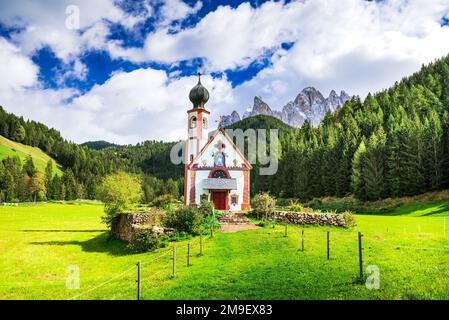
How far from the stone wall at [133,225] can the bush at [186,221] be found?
1.06m

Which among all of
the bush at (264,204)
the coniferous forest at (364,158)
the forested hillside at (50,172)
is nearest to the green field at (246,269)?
the bush at (264,204)

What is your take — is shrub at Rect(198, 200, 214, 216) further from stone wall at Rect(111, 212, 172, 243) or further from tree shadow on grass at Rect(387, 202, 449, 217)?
tree shadow on grass at Rect(387, 202, 449, 217)

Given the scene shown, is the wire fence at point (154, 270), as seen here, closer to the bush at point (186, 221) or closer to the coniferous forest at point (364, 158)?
the bush at point (186, 221)

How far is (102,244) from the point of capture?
32.2m

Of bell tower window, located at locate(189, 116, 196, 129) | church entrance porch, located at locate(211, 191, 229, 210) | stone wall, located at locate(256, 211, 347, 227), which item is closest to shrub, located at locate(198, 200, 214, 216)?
stone wall, located at locate(256, 211, 347, 227)

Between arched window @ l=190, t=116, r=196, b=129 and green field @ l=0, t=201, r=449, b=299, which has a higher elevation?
arched window @ l=190, t=116, r=196, b=129

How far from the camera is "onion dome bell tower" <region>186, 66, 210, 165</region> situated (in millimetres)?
49656

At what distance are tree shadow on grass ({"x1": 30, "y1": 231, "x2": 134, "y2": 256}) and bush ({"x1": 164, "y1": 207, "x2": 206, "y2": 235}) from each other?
13.6 feet

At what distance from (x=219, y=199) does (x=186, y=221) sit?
16.5 m

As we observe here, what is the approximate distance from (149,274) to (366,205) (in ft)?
175

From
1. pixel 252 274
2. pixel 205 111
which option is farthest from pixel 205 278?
pixel 205 111

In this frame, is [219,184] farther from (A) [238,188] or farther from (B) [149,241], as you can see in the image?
(B) [149,241]

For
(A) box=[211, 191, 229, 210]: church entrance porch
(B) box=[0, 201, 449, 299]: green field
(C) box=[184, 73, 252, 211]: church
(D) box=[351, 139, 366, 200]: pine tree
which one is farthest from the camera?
(D) box=[351, 139, 366, 200]: pine tree

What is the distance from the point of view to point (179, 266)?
61.0ft
